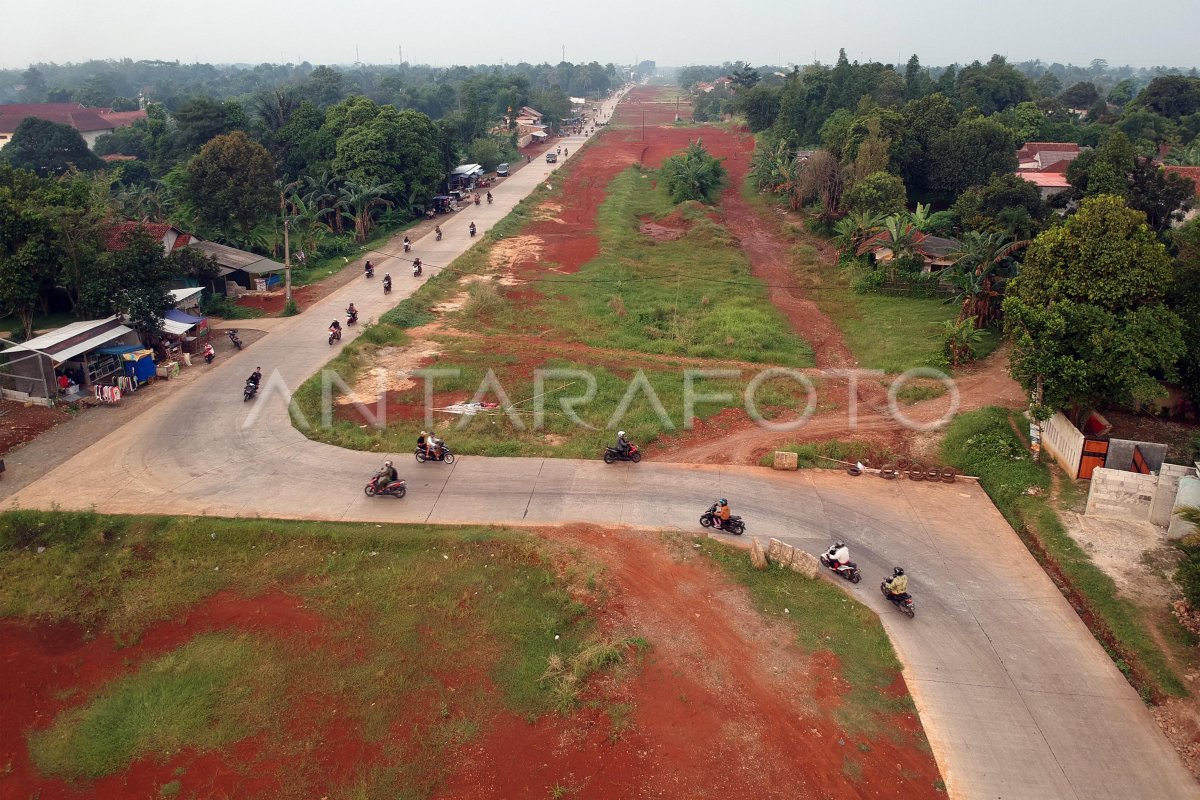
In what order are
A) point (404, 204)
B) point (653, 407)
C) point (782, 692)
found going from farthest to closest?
point (404, 204)
point (653, 407)
point (782, 692)

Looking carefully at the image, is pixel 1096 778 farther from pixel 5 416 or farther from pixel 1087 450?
pixel 5 416

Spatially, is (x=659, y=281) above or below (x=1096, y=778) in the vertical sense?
above

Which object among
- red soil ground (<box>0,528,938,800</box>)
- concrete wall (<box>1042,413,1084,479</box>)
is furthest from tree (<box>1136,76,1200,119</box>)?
red soil ground (<box>0,528,938,800</box>)

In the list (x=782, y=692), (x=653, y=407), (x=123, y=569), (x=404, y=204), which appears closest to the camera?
(x=782, y=692)

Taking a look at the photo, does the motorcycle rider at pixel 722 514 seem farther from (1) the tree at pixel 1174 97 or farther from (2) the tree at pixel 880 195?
(1) the tree at pixel 1174 97

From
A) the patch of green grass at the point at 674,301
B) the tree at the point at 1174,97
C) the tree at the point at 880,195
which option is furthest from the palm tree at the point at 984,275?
the tree at the point at 1174,97

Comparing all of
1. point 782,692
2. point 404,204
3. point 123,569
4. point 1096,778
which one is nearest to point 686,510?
point 782,692

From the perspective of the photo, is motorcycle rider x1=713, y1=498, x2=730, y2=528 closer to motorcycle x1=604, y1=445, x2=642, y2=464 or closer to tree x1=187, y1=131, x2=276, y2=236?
motorcycle x1=604, y1=445, x2=642, y2=464
